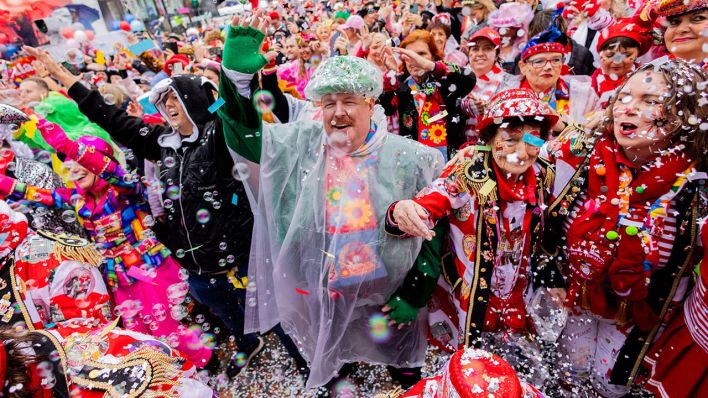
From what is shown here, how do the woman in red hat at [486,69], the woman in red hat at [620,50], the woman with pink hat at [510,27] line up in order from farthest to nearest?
the woman with pink hat at [510,27]
the woman in red hat at [486,69]
the woman in red hat at [620,50]

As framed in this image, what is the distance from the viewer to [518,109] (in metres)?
1.68

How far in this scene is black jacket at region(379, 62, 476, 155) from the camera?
8.96ft

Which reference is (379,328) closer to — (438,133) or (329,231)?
(329,231)

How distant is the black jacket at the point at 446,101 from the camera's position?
2.73 m

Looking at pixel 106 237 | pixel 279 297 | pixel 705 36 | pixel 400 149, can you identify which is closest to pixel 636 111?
pixel 705 36

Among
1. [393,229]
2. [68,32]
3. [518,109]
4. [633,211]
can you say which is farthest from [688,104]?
[68,32]

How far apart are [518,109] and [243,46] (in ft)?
4.65

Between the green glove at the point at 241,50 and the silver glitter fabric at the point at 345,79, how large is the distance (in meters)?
0.33

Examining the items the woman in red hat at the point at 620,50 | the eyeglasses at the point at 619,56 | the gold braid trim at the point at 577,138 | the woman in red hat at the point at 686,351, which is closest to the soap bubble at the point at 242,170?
the gold braid trim at the point at 577,138

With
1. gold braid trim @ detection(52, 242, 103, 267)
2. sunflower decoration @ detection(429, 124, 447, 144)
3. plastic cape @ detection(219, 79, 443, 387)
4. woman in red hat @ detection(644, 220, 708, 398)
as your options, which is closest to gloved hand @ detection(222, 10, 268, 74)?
plastic cape @ detection(219, 79, 443, 387)

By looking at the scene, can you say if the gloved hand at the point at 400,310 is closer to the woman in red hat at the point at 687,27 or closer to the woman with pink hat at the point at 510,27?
the woman in red hat at the point at 687,27

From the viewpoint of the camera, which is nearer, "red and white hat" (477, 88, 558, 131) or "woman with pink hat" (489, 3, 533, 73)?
"red and white hat" (477, 88, 558, 131)

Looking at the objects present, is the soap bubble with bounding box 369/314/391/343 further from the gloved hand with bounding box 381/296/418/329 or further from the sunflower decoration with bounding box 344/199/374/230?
the sunflower decoration with bounding box 344/199/374/230

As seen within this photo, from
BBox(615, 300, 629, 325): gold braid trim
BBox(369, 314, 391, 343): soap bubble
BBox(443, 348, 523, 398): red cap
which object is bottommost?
BBox(369, 314, 391, 343): soap bubble
